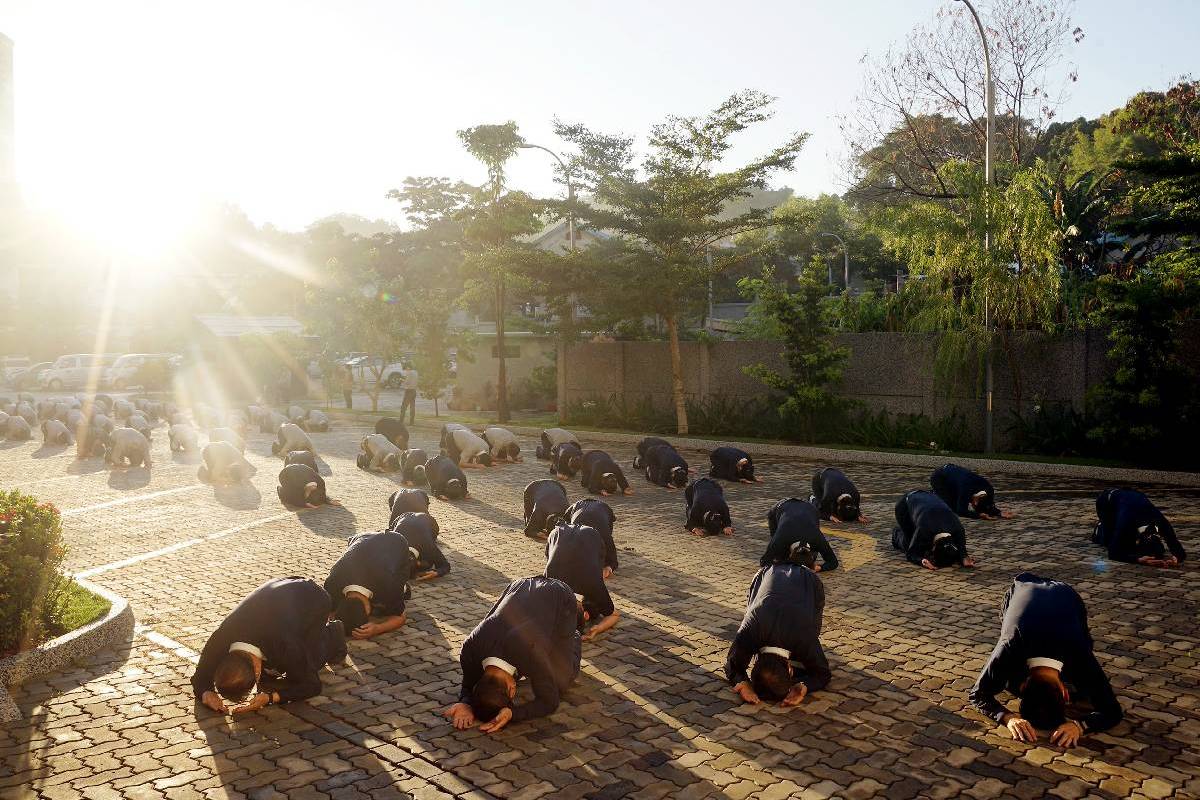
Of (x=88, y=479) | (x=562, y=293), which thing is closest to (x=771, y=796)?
(x=88, y=479)

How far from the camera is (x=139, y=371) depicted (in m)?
48.9

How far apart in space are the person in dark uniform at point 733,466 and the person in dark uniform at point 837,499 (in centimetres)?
361

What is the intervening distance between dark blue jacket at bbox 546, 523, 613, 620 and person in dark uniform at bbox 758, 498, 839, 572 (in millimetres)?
2565

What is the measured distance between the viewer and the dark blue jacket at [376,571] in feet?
30.0

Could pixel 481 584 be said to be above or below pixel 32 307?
below

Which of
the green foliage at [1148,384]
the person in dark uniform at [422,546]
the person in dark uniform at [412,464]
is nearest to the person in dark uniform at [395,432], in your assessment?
the person in dark uniform at [412,464]

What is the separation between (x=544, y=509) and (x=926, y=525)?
497 centimetres

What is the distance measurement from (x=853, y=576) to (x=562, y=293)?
17.7m

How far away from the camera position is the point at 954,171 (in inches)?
849

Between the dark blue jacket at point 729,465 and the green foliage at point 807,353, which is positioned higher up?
the green foliage at point 807,353

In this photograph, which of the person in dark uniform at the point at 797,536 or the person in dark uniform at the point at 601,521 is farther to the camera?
the person in dark uniform at the point at 797,536

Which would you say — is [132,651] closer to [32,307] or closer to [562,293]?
[562,293]

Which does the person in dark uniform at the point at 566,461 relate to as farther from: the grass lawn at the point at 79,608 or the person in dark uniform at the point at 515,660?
the person in dark uniform at the point at 515,660

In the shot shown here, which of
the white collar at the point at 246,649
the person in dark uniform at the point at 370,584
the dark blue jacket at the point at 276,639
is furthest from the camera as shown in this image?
the person in dark uniform at the point at 370,584
